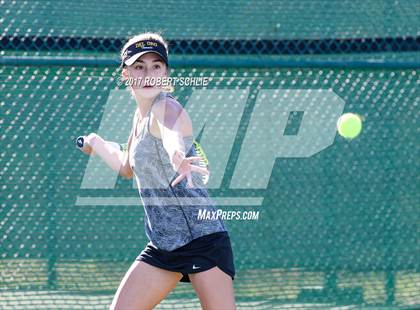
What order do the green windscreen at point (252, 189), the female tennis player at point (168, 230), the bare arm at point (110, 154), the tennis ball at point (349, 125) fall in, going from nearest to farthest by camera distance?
the female tennis player at point (168, 230) < the bare arm at point (110, 154) < the green windscreen at point (252, 189) < the tennis ball at point (349, 125)

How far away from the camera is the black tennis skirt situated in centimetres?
349

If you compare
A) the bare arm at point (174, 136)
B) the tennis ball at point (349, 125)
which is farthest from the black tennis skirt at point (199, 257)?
the tennis ball at point (349, 125)

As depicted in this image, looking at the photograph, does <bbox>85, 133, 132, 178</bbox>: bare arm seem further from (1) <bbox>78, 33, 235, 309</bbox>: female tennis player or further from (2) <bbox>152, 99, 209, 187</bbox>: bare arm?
(2) <bbox>152, 99, 209, 187</bbox>: bare arm

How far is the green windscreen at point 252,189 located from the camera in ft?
19.8

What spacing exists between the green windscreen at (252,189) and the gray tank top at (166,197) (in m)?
2.29

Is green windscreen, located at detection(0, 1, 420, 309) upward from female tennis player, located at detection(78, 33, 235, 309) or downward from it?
upward

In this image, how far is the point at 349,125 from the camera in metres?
6.30

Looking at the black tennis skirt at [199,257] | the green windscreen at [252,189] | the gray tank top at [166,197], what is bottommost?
the black tennis skirt at [199,257]

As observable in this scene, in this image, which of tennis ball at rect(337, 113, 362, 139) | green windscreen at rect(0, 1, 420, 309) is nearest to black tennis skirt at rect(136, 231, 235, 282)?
green windscreen at rect(0, 1, 420, 309)

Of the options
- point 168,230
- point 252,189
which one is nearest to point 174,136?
point 168,230

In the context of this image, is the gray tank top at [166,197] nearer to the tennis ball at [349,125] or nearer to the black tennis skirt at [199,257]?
the black tennis skirt at [199,257]

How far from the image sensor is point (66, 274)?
19.9ft

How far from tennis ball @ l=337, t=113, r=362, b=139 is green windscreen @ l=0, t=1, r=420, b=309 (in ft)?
0.16

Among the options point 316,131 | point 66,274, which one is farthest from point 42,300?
point 316,131
